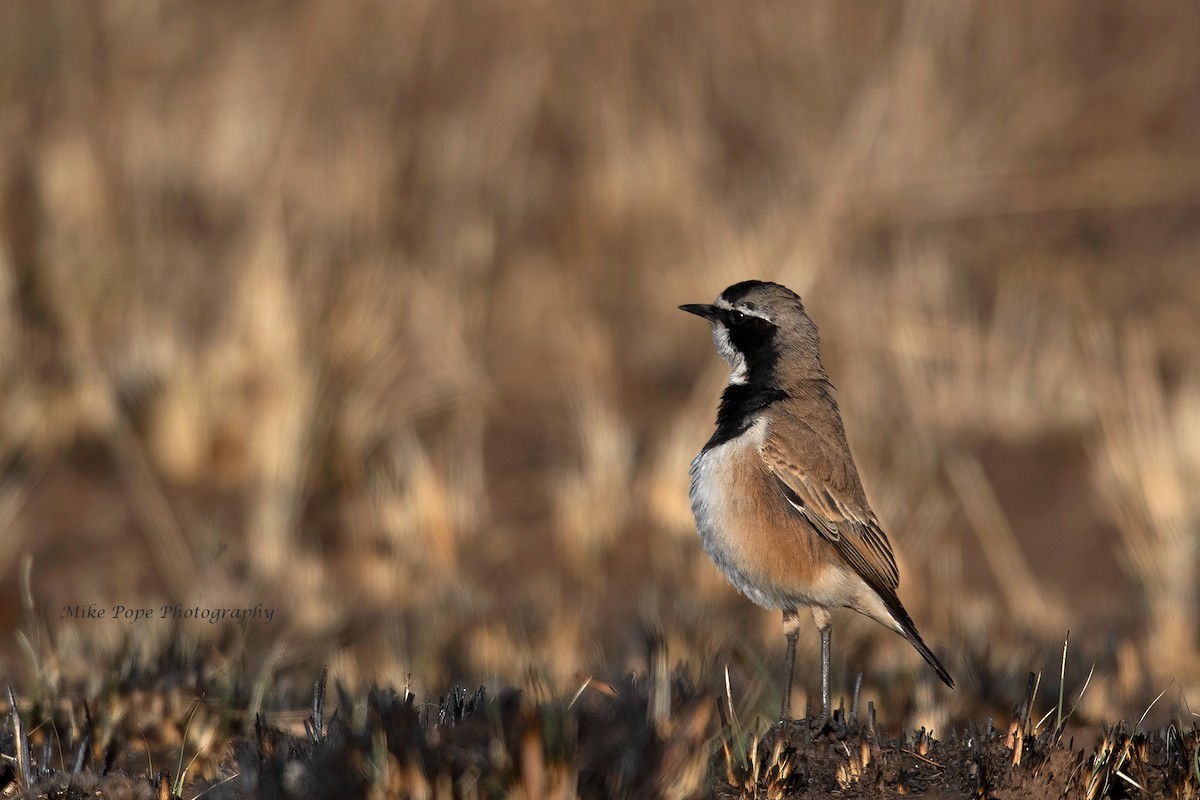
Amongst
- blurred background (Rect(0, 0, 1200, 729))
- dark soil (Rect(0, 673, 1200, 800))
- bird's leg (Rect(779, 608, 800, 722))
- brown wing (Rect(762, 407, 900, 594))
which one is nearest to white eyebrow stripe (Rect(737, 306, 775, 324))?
brown wing (Rect(762, 407, 900, 594))

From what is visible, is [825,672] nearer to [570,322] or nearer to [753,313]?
[753,313]

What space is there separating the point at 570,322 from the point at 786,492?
6.72m

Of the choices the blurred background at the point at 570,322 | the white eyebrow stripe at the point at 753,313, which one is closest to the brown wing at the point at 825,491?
the white eyebrow stripe at the point at 753,313

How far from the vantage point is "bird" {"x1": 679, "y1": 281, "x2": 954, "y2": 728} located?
5.84 metres

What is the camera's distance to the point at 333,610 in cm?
892

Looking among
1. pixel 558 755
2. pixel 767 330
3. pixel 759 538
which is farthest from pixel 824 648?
pixel 558 755

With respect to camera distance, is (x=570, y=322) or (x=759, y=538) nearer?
(x=759, y=538)

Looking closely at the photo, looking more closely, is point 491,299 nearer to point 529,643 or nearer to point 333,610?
point 333,610

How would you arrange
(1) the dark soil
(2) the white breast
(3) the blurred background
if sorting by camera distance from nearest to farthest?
(1) the dark soil → (2) the white breast → (3) the blurred background

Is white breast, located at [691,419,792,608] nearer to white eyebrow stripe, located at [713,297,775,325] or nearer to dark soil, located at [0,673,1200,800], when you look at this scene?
white eyebrow stripe, located at [713,297,775,325]

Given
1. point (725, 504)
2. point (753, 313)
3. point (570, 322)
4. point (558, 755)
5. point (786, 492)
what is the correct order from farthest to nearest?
point (570, 322), point (753, 313), point (786, 492), point (725, 504), point (558, 755)

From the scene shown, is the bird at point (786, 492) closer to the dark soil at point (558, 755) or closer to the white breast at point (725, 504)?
the white breast at point (725, 504)

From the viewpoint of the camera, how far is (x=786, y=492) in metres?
5.95

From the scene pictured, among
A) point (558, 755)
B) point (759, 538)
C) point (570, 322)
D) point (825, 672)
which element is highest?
point (570, 322)
